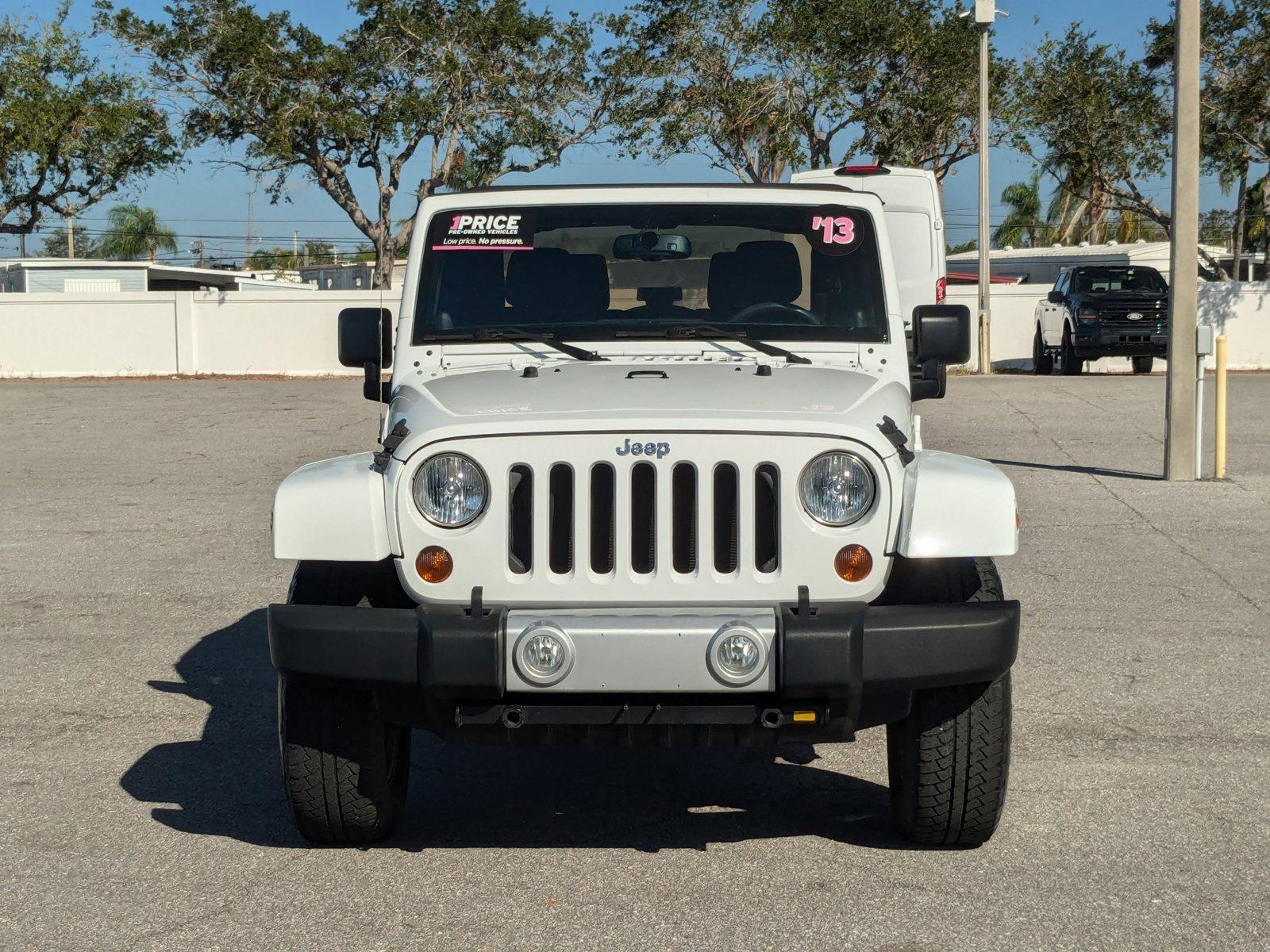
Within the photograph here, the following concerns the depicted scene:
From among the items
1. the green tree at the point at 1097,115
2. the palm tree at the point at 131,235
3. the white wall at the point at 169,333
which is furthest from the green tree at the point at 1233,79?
the palm tree at the point at 131,235

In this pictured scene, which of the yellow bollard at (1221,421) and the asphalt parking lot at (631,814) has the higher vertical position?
the yellow bollard at (1221,421)

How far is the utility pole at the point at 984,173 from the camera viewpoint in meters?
28.8

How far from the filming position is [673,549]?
4062 millimetres

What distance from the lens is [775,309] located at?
5.40m

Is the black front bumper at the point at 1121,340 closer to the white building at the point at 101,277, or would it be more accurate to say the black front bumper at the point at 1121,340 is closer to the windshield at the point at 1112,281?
the windshield at the point at 1112,281

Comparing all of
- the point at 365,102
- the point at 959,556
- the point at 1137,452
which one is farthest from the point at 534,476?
the point at 365,102

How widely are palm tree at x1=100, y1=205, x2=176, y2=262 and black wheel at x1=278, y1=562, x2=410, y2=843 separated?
7013 centimetres

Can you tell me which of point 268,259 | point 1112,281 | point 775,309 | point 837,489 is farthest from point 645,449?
point 268,259

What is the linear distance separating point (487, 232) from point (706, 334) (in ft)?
2.93

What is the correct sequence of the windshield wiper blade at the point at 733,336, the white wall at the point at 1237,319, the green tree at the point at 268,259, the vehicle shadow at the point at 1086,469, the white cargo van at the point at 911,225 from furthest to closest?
the green tree at the point at 268,259 → the white wall at the point at 1237,319 → the white cargo van at the point at 911,225 → the vehicle shadow at the point at 1086,469 → the windshield wiper blade at the point at 733,336

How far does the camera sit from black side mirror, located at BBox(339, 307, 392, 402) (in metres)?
5.55

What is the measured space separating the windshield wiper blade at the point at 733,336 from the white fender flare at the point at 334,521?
1448 millimetres

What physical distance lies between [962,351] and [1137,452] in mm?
10837

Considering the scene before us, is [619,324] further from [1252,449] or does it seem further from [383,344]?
[1252,449]
